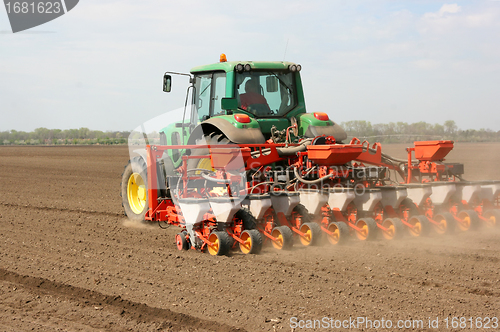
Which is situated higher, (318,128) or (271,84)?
(271,84)

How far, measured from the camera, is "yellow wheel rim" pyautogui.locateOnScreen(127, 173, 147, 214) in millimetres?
9320

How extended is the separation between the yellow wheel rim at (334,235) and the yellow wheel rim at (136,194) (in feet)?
12.1

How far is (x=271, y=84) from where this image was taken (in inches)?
336

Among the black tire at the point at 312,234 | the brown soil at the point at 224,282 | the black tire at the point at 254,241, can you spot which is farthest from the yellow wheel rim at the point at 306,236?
the black tire at the point at 254,241

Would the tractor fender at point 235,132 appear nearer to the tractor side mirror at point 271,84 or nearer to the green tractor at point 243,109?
the green tractor at point 243,109

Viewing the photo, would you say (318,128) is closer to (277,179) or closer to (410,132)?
(277,179)

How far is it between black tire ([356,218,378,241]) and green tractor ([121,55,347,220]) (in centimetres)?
164

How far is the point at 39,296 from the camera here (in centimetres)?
501

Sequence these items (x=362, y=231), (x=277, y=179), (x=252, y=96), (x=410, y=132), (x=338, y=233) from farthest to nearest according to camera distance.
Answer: (x=410, y=132)
(x=252, y=96)
(x=277, y=179)
(x=362, y=231)
(x=338, y=233)

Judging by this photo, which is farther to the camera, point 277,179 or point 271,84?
point 271,84

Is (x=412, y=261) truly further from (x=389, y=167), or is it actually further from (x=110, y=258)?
(x=110, y=258)

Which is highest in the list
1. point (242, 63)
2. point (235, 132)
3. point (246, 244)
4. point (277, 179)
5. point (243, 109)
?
point (242, 63)

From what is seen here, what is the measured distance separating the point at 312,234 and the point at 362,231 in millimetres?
836

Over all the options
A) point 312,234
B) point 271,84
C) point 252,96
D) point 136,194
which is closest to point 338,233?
point 312,234
